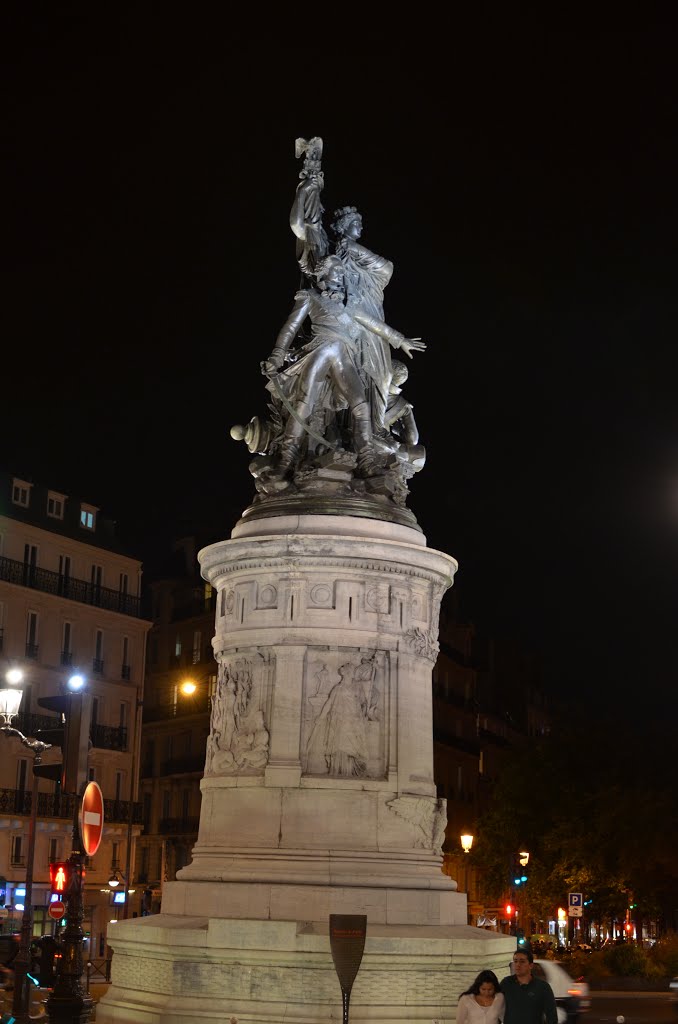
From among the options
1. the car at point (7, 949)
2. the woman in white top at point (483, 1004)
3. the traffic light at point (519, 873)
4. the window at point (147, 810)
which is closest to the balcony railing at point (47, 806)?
the window at point (147, 810)

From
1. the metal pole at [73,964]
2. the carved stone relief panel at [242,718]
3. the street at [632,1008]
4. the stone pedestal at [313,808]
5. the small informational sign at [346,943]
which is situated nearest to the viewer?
the metal pole at [73,964]

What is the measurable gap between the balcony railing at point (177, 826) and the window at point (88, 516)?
15461mm

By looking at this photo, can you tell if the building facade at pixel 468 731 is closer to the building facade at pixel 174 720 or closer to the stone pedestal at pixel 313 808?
the building facade at pixel 174 720

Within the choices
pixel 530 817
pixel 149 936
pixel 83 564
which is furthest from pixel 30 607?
pixel 149 936

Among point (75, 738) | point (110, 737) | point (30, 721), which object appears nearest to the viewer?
point (75, 738)

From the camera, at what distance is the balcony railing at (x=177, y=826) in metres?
69.6

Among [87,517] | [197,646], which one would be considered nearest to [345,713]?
[87,517]

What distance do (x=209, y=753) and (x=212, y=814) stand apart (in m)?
1.12

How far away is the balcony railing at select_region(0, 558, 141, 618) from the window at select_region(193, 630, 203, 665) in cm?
849

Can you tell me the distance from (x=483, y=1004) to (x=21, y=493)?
50811 millimetres

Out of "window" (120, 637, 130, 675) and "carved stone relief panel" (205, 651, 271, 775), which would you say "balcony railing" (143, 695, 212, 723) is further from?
"carved stone relief panel" (205, 651, 271, 775)

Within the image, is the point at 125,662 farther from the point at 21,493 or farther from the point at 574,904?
the point at 574,904

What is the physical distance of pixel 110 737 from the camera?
62531 millimetres

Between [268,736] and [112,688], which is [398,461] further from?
[112,688]
